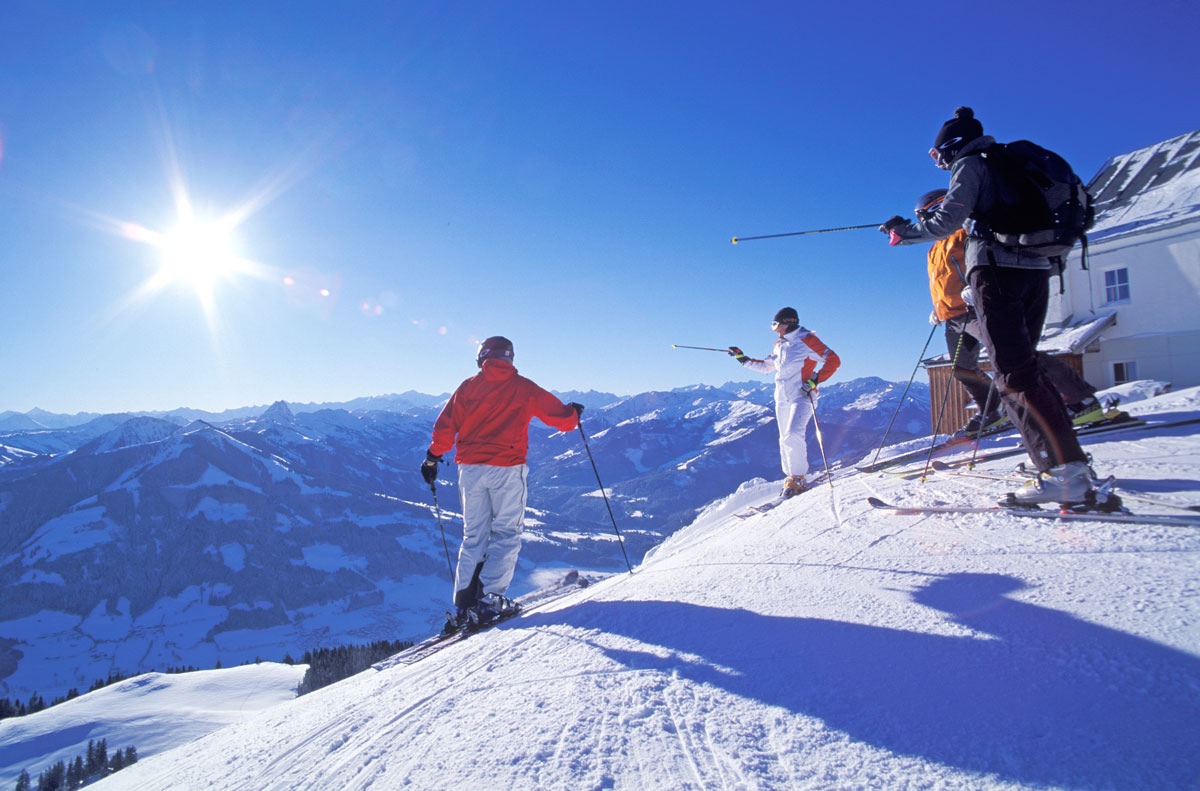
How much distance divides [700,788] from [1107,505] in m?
3.11

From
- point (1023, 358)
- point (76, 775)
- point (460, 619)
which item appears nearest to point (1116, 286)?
point (1023, 358)

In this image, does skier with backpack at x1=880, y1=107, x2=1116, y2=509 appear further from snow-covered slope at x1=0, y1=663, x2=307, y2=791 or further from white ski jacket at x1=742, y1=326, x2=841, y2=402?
snow-covered slope at x1=0, y1=663, x2=307, y2=791

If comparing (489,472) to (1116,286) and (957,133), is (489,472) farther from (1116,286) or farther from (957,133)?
(1116,286)

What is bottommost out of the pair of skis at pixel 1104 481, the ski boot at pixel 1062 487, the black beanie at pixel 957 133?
the pair of skis at pixel 1104 481

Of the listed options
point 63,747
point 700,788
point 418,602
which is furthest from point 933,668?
point 418,602

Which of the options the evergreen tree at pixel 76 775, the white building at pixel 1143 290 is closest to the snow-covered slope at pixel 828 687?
the white building at pixel 1143 290

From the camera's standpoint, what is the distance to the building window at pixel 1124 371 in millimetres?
19250

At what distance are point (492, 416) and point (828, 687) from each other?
12.1ft

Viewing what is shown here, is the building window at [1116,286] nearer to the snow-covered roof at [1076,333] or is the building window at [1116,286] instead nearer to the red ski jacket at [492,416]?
the snow-covered roof at [1076,333]

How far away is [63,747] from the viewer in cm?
4331

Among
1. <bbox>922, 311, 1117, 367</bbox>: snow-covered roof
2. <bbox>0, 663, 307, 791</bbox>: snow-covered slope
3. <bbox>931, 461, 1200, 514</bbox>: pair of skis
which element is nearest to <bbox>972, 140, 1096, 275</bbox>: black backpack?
<bbox>931, 461, 1200, 514</bbox>: pair of skis

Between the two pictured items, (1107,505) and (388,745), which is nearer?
(388,745)

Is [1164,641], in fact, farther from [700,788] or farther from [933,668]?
[700,788]

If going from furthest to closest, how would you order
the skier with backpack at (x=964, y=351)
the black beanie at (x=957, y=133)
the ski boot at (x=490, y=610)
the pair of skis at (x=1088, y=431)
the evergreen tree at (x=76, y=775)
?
the evergreen tree at (x=76, y=775) → the skier with backpack at (x=964, y=351) → the pair of skis at (x=1088, y=431) → the ski boot at (x=490, y=610) → the black beanie at (x=957, y=133)
